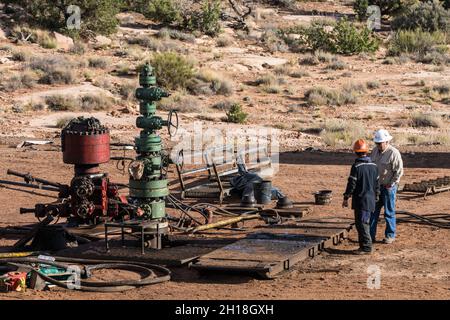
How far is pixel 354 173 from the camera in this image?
40.6 feet

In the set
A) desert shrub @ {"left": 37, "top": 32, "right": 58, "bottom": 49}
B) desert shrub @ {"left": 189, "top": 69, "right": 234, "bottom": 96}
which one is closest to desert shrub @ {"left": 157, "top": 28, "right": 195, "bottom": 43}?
desert shrub @ {"left": 37, "top": 32, "right": 58, "bottom": 49}

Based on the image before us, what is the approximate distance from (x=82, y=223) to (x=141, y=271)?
2408 millimetres

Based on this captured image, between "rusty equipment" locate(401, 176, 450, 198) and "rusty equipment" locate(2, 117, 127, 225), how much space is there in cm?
632

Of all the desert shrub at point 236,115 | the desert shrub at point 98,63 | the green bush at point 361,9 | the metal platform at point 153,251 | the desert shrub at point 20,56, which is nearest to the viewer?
the metal platform at point 153,251

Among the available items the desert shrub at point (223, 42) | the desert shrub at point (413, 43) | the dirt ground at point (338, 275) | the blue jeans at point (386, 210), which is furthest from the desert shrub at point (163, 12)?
the blue jeans at point (386, 210)

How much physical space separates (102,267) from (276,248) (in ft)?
6.80

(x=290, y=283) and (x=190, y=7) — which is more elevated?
(x=190, y=7)

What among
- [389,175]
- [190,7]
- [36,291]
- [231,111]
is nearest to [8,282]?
[36,291]

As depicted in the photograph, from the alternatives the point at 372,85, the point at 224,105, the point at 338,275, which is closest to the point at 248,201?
the point at 338,275

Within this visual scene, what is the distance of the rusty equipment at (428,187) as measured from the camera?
17.4 meters

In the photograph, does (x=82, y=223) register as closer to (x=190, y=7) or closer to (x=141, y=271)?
(x=141, y=271)

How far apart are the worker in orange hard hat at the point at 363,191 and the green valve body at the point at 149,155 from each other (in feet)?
7.67

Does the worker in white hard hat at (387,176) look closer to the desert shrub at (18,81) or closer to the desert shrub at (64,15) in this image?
the desert shrub at (18,81)

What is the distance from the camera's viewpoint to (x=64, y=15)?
1667 inches
